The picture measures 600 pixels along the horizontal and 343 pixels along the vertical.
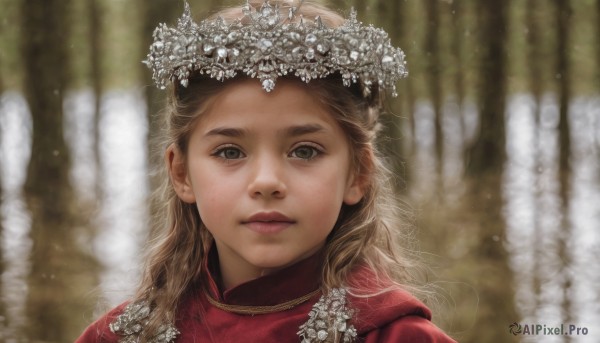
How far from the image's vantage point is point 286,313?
1680 mm

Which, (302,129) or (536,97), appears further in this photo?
(536,97)

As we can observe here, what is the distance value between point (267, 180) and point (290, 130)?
0.11 meters

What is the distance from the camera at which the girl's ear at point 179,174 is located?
180 centimetres

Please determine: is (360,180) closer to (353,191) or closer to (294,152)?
(353,191)

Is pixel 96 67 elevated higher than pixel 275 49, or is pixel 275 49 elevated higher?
pixel 96 67

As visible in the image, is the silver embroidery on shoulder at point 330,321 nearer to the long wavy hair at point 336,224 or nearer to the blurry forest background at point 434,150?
the long wavy hair at point 336,224

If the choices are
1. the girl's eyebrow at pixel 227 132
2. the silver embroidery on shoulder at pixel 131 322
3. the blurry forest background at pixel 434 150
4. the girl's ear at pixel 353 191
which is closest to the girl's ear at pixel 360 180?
the girl's ear at pixel 353 191

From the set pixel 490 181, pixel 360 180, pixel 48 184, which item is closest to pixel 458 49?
pixel 490 181

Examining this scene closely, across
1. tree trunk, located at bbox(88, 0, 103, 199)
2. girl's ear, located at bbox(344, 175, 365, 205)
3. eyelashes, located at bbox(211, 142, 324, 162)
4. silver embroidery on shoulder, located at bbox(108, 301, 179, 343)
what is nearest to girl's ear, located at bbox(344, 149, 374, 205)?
girl's ear, located at bbox(344, 175, 365, 205)

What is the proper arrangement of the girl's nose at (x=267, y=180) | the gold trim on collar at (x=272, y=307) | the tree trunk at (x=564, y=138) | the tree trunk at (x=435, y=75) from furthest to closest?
the tree trunk at (x=435, y=75)
the tree trunk at (x=564, y=138)
the gold trim on collar at (x=272, y=307)
the girl's nose at (x=267, y=180)

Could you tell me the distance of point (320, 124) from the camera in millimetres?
1625

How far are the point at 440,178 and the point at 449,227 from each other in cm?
25

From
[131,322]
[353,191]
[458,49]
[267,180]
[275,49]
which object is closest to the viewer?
[267,180]

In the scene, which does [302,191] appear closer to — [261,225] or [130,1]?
[261,225]
